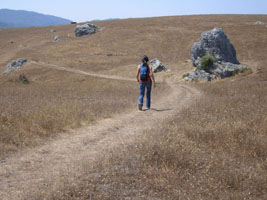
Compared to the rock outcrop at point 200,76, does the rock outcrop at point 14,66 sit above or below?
below

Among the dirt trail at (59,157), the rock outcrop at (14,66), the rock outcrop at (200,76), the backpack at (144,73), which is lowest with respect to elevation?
the rock outcrop at (14,66)

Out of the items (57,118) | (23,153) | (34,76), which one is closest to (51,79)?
(34,76)

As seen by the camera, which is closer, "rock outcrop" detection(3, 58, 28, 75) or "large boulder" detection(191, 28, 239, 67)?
"large boulder" detection(191, 28, 239, 67)

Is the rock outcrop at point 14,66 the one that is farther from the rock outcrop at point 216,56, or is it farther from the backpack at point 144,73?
the backpack at point 144,73

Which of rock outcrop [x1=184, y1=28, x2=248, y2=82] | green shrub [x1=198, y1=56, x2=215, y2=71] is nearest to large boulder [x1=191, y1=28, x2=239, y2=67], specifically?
rock outcrop [x1=184, y1=28, x2=248, y2=82]

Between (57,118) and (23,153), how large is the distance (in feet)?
9.33

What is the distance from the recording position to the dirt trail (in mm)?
4242

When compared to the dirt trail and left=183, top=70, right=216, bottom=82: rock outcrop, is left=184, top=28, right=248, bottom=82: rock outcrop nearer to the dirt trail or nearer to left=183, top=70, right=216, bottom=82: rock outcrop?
left=183, top=70, right=216, bottom=82: rock outcrop

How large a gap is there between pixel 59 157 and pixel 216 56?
32081 mm

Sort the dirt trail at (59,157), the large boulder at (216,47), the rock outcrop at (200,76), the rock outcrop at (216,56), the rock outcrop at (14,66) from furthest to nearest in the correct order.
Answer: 1. the rock outcrop at (14,66)
2. the large boulder at (216,47)
3. the rock outcrop at (216,56)
4. the rock outcrop at (200,76)
5. the dirt trail at (59,157)

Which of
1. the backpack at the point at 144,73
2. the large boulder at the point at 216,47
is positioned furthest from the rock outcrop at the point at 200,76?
the backpack at the point at 144,73

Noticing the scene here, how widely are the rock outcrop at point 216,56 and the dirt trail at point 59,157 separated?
23.7 metres

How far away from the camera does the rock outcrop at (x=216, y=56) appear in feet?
102

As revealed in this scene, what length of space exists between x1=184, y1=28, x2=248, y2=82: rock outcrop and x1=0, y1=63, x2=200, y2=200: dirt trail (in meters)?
23.7
